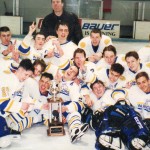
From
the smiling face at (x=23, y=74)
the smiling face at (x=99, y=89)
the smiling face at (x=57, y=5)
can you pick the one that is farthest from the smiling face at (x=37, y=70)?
the smiling face at (x=57, y=5)

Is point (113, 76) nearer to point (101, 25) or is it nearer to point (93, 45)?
point (93, 45)

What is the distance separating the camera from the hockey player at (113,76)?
412 cm

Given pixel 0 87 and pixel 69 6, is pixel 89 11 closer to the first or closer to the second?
pixel 69 6

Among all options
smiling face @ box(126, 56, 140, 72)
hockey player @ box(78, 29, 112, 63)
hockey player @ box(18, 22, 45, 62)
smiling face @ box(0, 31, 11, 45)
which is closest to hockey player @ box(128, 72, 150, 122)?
smiling face @ box(126, 56, 140, 72)

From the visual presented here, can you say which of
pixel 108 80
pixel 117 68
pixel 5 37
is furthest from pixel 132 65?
pixel 5 37

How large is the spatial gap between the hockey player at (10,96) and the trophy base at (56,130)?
343 millimetres

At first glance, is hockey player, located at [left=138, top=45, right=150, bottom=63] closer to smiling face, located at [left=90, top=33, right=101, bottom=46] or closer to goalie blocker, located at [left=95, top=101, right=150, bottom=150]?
smiling face, located at [left=90, top=33, right=101, bottom=46]

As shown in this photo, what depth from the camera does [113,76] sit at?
414cm

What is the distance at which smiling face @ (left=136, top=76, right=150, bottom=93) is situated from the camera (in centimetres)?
369

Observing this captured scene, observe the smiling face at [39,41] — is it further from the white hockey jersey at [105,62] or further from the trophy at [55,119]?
the trophy at [55,119]

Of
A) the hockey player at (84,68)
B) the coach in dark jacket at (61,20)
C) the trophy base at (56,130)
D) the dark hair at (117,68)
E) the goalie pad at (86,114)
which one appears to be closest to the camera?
the trophy base at (56,130)

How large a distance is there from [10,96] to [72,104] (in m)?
0.76

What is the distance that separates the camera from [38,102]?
12.2 feet

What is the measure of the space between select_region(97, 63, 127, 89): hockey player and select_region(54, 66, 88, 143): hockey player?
0.37 meters
